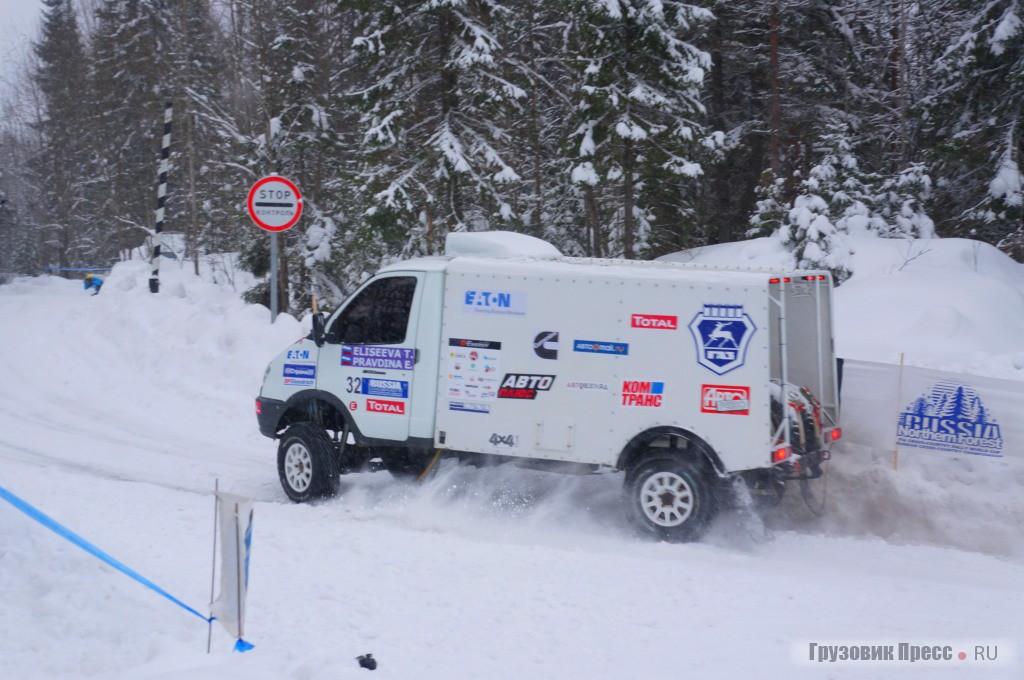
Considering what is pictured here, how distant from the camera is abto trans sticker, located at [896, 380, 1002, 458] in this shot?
8.16 meters

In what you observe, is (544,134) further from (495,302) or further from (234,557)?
(234,557)

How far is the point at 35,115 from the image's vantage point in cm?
4706

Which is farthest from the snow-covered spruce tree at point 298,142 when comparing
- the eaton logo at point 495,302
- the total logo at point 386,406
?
the eaton logo at point 495,302

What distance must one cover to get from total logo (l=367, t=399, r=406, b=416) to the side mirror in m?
0.80

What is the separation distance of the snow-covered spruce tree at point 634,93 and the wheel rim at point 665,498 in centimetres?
917

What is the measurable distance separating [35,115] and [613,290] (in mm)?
50014

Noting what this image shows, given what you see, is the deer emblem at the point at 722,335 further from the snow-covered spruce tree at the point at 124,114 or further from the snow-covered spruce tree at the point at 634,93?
the snow-covered spruce tree at the point at 124,114

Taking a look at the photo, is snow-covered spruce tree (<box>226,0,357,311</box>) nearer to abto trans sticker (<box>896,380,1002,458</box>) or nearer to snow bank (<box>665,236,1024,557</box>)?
snow bank (<box>665,236,1024,557</box>)

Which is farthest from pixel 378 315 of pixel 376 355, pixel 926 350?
pixel 926 350

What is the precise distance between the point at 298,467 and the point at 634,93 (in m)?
9.61

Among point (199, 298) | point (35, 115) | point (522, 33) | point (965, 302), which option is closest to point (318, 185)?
point (199, 298)

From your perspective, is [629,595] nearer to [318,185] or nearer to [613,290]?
[613,290]

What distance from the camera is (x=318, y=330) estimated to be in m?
8.30

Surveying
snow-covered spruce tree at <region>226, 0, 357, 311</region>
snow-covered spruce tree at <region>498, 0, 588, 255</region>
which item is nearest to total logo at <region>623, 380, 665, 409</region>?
snow-covered spruce tree at <region>498, 0, 588, 255</region>
